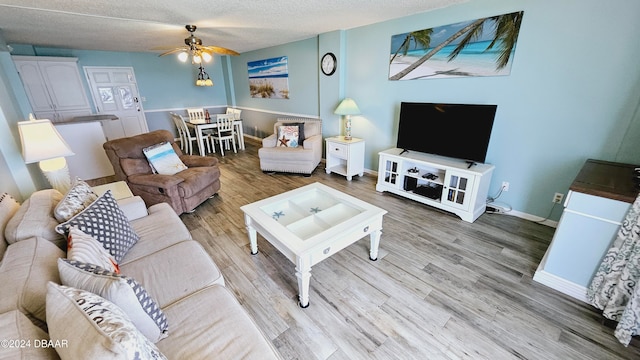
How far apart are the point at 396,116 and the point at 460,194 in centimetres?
143

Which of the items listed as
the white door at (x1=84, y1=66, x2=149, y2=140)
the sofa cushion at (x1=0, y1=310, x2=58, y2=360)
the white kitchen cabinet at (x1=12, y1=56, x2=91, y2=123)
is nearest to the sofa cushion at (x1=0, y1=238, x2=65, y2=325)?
the sofa cushion at (x1=0, y1=310, x2=58, y2=360)

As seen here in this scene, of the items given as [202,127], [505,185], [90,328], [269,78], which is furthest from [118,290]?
[269,78]

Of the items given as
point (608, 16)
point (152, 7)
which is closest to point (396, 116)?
point (608, 16)

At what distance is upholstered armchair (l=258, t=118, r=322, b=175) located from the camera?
4.09 metres

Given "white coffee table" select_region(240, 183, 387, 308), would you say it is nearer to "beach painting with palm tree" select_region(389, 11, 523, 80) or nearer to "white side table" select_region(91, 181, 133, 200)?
"white side table" select_region(91, 181, 133, 200)

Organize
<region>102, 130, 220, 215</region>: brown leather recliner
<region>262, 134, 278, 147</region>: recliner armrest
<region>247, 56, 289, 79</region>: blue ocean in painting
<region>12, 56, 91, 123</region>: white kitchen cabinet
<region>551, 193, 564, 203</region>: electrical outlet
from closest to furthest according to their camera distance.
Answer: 1. <region>551, 193, 564, 203</region>: electrical outlet
2. <region>102, 130, 220, 215</region>: brown leather recliner
3. <region>262, 134, 278, 147</region>: recliner armrest
4. <region>12, 56, 91, 123</region>: white kitchen cabinet
5. <region>247, 56, 289, 79</region>: blue ocean in painting

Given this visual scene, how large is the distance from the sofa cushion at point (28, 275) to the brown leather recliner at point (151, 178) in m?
1.48

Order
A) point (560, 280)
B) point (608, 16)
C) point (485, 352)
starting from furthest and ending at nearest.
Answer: point (608, 16) < point (560, 280) < point (485, 352)

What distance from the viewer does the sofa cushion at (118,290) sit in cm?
92

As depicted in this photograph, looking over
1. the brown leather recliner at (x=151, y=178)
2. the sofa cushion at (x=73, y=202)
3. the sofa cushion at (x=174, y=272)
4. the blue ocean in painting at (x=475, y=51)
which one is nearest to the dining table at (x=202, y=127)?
the brown leather recliner at (x=151, y=178)

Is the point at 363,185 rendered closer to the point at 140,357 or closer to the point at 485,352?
the point at 485,352

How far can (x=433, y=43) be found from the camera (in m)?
3.03

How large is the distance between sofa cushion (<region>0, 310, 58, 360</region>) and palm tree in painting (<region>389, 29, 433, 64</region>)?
3.76 meters

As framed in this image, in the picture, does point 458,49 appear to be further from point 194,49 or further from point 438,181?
point 194,49
